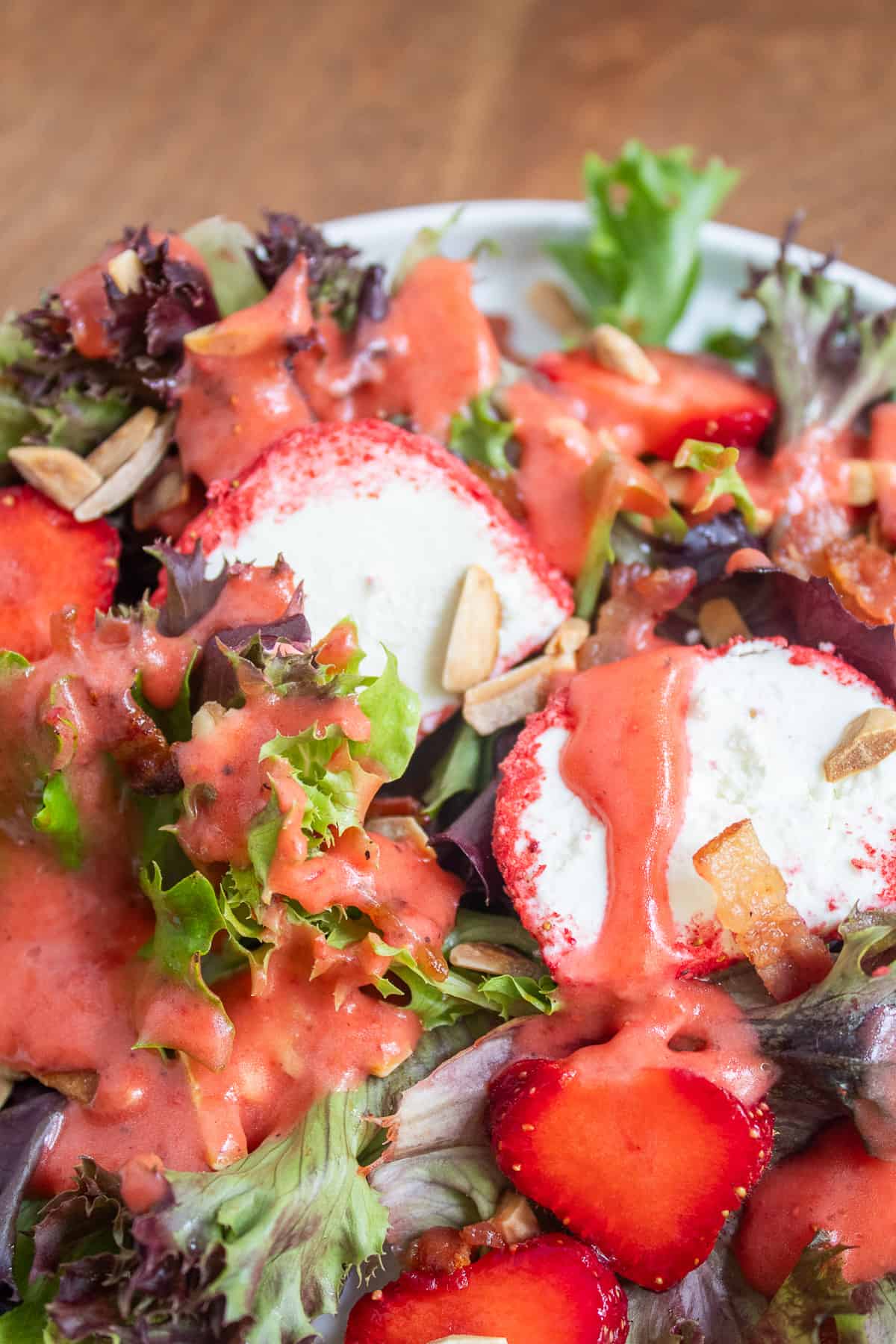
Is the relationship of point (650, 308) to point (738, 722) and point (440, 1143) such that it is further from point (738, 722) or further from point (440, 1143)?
point (440, 1143)

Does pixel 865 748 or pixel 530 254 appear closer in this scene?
pixel 865 748

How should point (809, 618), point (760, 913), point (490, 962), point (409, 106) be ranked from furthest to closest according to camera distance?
1. point (409, 106)
2. point (809, 618)
3. point (490, 962)
4. point (760, 913)

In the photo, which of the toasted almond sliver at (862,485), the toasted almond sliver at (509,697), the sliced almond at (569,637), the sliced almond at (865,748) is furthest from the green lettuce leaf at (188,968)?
the toasted almond sliver at (862,485)

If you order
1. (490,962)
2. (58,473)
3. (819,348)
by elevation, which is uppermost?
(58,473)

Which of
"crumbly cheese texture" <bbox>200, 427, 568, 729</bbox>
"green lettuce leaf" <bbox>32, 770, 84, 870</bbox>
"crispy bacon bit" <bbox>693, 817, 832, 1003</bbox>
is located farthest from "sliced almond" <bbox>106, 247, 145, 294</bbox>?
"crispy bacon bit" <bbox>693, 817, 832, 1003</bbox>

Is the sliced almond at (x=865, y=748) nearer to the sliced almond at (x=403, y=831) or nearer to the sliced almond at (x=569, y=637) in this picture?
the sliced almond at (x=569, y=637)

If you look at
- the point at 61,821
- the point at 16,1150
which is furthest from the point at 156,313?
the point at 16,1150

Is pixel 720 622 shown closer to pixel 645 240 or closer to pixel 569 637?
pixel 569 637
